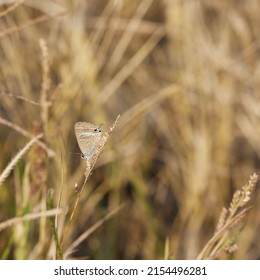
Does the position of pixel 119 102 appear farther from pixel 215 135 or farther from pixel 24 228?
pixel 24 228

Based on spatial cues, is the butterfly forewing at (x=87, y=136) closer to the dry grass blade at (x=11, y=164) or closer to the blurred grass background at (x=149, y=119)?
the dry grass blade at (x=11, y=164)

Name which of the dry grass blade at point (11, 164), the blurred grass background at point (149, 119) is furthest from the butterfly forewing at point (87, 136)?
the blurred grass background at point (149, 119)

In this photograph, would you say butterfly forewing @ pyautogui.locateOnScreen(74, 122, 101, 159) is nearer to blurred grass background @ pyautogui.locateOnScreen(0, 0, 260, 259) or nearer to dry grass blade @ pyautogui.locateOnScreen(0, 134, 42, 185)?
dry grass blade @ pyautogui.locateOnScreen(0, 134, 42, 185)

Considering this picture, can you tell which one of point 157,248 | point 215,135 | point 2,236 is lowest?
point 157,248

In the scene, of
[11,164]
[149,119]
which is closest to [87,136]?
[11,164]

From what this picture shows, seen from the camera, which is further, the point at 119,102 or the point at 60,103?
the point at 119,102

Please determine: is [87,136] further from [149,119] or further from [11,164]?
[149,119]
